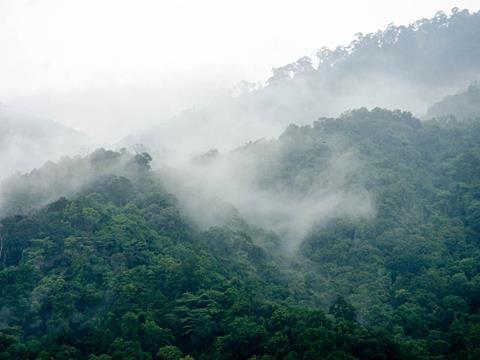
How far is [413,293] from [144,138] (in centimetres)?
4920

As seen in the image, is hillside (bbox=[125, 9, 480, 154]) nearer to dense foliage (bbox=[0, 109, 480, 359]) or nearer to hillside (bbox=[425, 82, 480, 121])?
hillside (bbox=[425, 82, 480, 121])

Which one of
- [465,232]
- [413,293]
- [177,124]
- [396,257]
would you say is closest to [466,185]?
[465,232]

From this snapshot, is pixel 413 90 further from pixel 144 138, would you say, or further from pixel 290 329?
pixel 290 329

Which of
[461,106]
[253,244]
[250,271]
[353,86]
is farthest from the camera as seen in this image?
[353,86]

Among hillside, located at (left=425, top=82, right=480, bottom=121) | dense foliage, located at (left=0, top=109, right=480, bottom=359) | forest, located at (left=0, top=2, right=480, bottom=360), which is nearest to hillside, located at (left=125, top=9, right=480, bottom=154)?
forest, located at (left=0, top=2, right=480, bottom=360)

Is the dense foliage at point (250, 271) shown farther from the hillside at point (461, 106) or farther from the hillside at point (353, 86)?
the hillside at point (353, 86)

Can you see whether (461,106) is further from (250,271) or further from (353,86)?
(250,271)

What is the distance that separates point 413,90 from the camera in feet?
267

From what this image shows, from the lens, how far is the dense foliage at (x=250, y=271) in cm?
2800

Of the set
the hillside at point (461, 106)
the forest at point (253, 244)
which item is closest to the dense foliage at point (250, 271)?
the forest at point (253, 244)

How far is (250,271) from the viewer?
3912 cm

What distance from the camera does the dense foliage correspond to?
2800 centimetres

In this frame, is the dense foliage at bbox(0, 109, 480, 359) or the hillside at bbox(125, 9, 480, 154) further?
the hillside at bbox(125, 9, 480, 154)

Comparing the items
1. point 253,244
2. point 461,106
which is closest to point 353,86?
point 461,106
